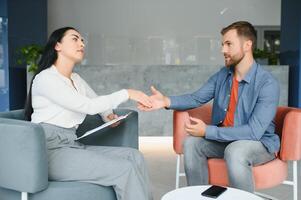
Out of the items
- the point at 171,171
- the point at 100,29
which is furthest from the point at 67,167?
the point at 100,29

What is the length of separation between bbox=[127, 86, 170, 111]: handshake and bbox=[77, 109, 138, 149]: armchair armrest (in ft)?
0.41

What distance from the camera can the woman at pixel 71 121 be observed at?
6.57ft

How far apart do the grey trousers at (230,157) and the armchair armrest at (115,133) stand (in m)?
0.39

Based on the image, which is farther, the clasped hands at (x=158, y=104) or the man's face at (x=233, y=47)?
the man's face at (x=233, y=47)

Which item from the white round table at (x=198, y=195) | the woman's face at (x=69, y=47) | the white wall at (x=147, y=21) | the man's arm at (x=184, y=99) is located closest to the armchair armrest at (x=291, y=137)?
the man's arm at (x=184, y=99)

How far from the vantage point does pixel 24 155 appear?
5.93 feet

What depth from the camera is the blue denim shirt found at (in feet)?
7.59

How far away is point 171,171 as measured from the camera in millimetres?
3701

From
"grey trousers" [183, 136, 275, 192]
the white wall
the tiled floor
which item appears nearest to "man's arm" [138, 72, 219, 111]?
"grey trousers" [183, 136, 275, 192]

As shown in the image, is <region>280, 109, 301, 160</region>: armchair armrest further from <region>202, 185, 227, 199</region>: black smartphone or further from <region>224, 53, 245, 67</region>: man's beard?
<region>202, 185, 227, 199</region>: black smartphone

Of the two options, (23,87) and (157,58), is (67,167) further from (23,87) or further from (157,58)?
(157,58)

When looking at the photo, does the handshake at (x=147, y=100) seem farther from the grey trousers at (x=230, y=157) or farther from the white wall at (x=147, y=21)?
the white wall at (x=147, y=21)

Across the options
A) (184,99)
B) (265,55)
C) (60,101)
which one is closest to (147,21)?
(265,55)

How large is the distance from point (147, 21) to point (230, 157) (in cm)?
569
